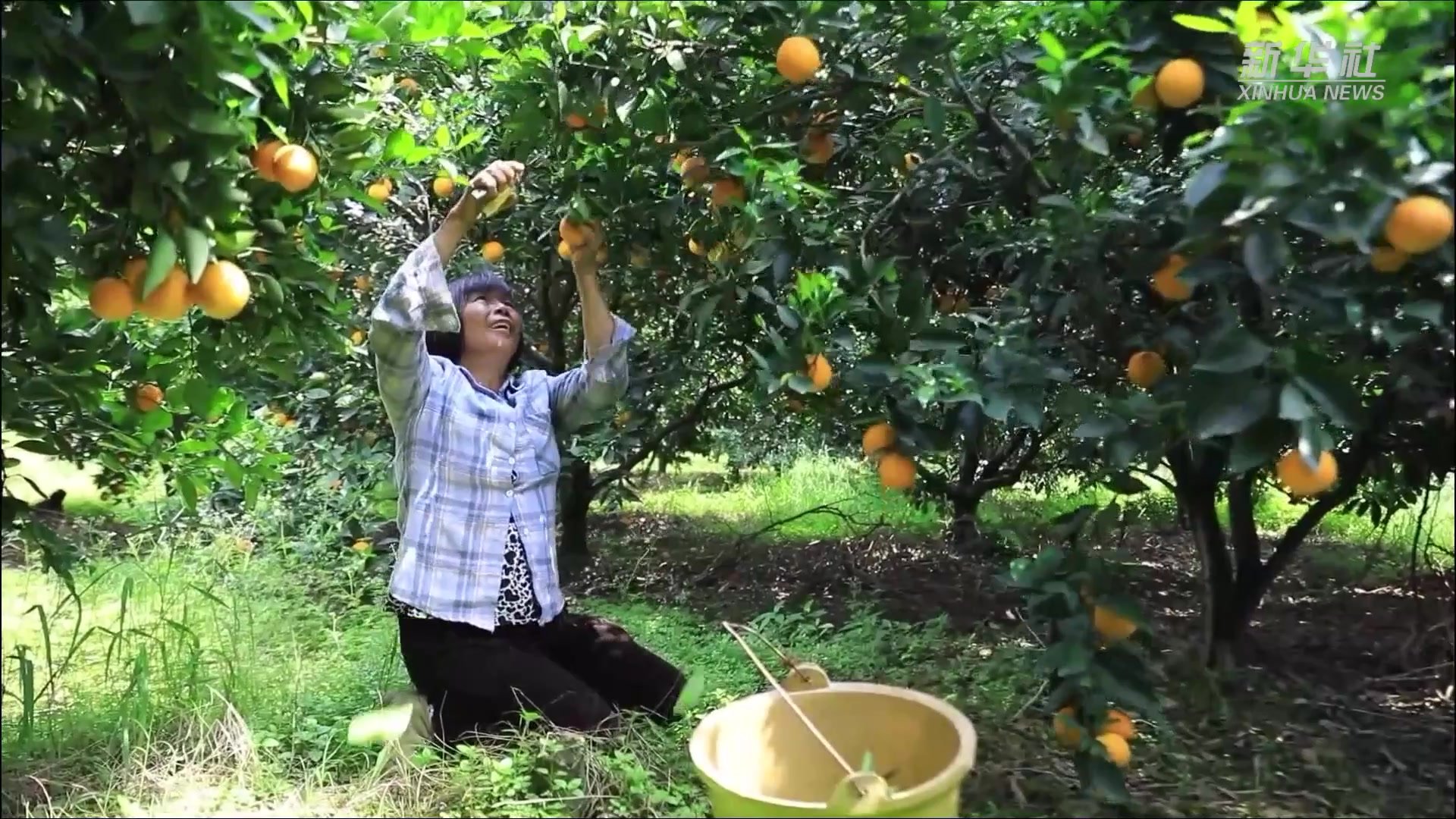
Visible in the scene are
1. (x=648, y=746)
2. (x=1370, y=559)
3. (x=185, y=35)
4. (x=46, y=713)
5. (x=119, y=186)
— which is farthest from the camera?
(x=1370, y=559)

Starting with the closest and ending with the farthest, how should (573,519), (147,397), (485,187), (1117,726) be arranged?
(1117,726), (485,187), (147,397), (573,519)

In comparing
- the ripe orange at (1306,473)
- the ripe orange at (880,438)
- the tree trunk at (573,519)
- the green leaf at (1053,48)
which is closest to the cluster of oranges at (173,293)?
the ripe orange at (880,438)

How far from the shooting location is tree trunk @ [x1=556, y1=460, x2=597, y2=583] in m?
4.18

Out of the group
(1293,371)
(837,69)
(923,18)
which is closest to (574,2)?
(837,69)

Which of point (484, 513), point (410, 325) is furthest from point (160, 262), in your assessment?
point (484, 513)

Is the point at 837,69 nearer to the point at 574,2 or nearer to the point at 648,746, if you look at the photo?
the point at 574,2

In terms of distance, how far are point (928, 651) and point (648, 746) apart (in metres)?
0.97

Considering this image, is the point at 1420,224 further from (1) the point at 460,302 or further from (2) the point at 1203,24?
(1) the point at 460,302

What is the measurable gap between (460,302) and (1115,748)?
1.68m

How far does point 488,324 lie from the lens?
2387 mm

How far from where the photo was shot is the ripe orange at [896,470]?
174 centimetres

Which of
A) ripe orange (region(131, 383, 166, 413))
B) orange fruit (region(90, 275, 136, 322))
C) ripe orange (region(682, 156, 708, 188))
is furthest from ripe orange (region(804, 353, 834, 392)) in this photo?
ripe orange (region(131, 383, 166, 413))

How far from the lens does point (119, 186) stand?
5.25 feet

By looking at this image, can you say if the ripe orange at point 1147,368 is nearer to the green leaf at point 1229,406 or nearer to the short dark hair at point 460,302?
the green leaf at point 1229,406
